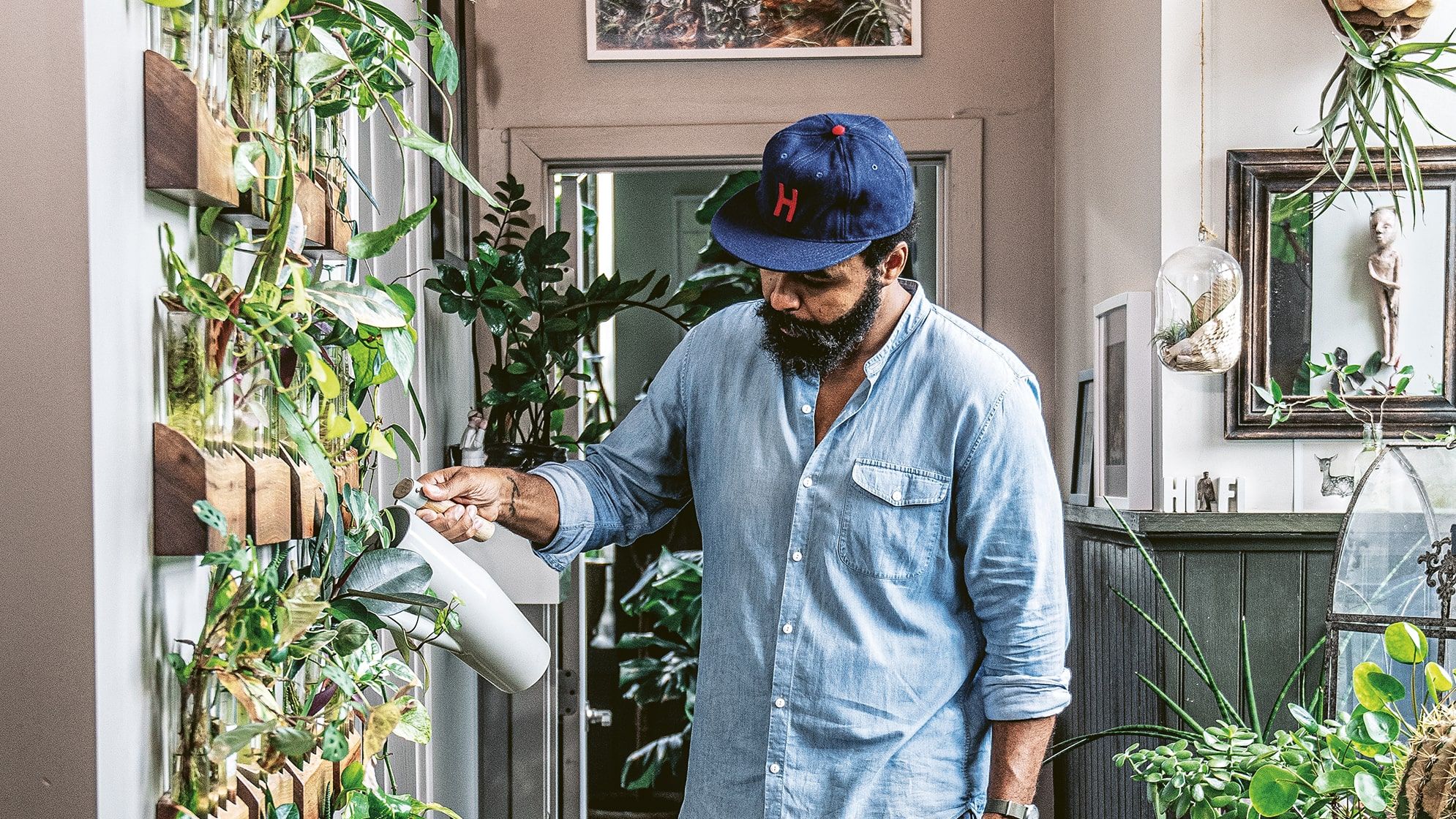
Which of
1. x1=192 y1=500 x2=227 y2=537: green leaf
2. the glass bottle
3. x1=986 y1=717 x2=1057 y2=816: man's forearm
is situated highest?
the glass bottle

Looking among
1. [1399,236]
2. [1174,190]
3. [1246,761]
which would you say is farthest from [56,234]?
[1399,236]

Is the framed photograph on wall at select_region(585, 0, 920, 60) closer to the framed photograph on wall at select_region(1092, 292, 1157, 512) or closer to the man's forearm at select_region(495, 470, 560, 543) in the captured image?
the framed photograph on wall at select_region(1092, 292, 1157, 512)

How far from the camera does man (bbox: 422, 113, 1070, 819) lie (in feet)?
4.83

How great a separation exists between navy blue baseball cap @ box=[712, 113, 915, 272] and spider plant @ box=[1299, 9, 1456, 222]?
39.4 inches

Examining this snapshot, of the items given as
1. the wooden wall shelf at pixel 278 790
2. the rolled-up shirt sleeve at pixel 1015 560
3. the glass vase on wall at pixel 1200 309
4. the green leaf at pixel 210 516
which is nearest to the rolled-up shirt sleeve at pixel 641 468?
the rolled-up shirt sleeve at pixel 1015 560

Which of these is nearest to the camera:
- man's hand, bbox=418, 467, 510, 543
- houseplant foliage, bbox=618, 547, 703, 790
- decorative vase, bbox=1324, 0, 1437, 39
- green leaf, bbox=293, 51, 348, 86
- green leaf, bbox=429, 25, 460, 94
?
green leaf, bbox=293, 51, 348, 86

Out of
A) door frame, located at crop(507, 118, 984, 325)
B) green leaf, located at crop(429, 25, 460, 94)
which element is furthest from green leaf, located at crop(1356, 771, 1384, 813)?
door frame, located at crop(507, 118, 984, 325)

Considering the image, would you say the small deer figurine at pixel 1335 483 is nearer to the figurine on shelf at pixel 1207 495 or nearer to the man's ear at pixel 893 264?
the figurine on shelf at pixel 1207 495

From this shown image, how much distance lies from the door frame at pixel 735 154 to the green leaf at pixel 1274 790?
1873mm

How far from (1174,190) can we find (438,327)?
4.57 ft

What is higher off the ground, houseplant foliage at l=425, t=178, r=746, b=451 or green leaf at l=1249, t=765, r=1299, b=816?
houseplant foliage at l=425, t=178, r=746, b=451

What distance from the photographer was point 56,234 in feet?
2.45

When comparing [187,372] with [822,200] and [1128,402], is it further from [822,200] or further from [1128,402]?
[1128,402]

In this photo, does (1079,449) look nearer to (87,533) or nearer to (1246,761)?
(1246,761)
